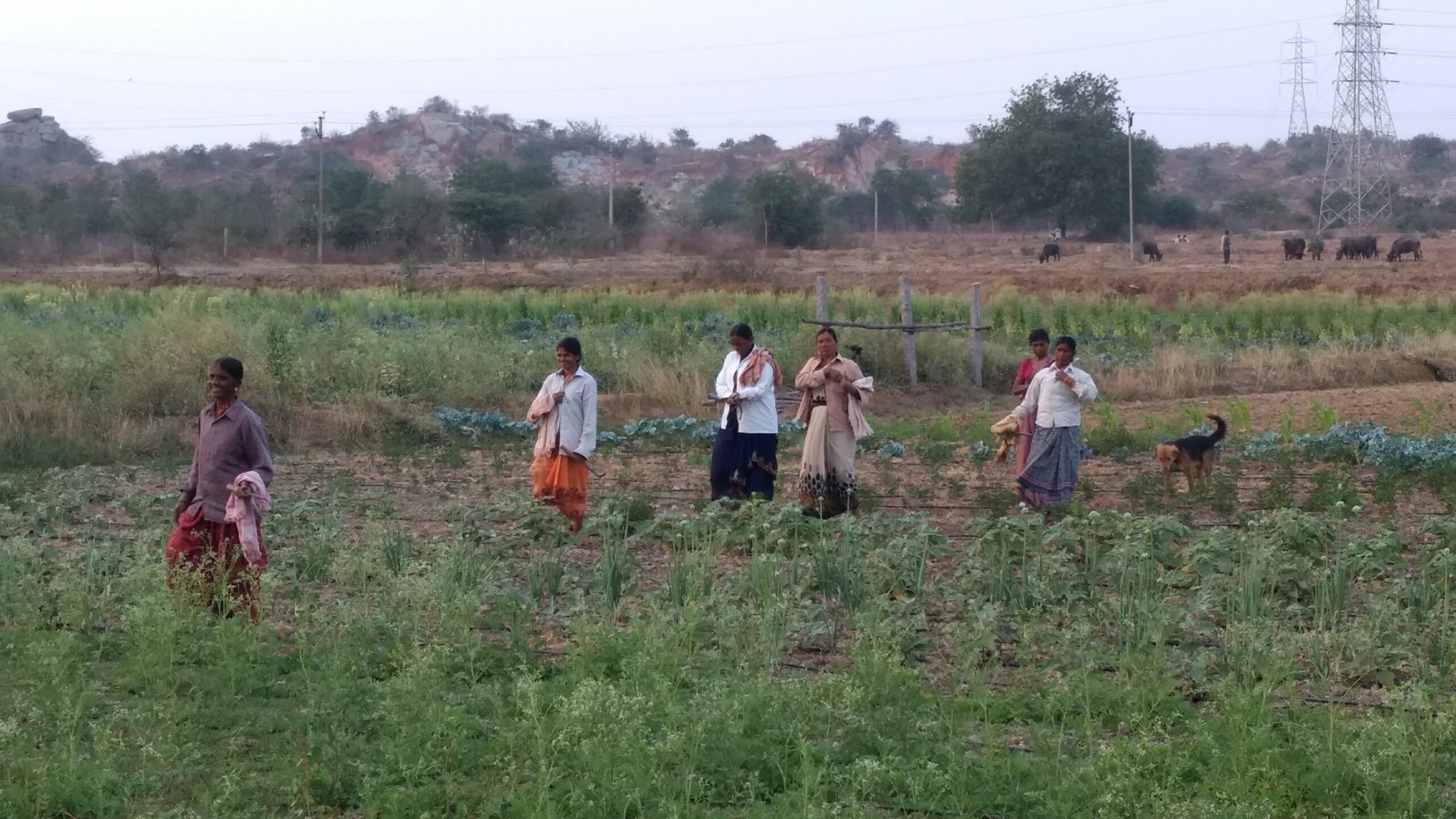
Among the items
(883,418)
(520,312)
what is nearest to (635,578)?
(883,418)

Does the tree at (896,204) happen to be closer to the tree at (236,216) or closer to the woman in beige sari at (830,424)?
the tree at (236,216)

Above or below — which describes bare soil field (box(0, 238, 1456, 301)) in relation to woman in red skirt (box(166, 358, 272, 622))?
above

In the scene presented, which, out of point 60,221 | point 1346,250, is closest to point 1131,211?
point 1346,250

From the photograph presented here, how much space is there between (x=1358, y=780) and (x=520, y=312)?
62.3ft

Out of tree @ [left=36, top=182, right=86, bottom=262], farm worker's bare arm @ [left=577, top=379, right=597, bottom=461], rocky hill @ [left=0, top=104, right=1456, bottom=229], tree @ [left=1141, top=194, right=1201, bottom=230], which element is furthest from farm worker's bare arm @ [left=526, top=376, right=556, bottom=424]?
rocky hill @ [left=0, top=104, right=1456, bottom=229]

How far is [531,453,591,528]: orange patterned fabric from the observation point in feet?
28.9

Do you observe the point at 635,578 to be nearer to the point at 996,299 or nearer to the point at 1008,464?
the point at 1008,464

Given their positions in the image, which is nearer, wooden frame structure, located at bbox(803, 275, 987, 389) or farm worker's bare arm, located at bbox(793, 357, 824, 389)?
farm worker's bare arm, located at bbox(793, 357, 824, 389)

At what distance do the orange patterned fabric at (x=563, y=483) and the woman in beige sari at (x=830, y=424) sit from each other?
1.40 m

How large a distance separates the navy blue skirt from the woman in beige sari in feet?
0.74

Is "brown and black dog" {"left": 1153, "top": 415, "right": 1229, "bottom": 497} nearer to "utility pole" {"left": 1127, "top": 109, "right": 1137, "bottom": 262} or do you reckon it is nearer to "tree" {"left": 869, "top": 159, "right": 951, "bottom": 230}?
"utility pole" {"left": 1127, "top": 109, "right": 1137, "bottom": 262}

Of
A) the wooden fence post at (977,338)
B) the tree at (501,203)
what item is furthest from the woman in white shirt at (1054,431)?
the tree at (501,203)

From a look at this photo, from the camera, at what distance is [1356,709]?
5469 millimetres

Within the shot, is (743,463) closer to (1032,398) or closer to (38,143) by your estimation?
(1032,398)
